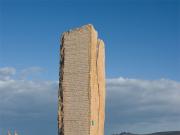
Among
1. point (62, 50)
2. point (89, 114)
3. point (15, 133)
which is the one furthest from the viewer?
point (15, 133)

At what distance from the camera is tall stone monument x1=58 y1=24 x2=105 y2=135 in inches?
307

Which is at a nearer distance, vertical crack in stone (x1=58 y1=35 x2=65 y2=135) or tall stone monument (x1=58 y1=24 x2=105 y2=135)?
tall stone monument (x1=58 y1=24 x2=105 y2=135)

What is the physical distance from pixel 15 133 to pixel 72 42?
2.91m

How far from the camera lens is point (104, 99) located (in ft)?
27.5

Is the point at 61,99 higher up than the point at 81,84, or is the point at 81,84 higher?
the point at 81,84

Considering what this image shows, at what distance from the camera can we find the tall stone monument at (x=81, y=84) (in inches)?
307

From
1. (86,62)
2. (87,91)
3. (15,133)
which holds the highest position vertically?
(86,62)

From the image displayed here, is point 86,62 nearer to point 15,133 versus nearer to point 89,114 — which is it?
point 89,114

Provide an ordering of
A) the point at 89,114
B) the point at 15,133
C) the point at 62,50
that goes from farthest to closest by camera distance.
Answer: the point at 15,133 < the point at 62,50 < the point at 89,114

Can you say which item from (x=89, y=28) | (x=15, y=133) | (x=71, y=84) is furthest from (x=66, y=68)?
(x=15, y=133)

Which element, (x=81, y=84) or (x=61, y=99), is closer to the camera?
(x=81, y=84)

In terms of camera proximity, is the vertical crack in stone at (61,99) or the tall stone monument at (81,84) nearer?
the tall stone monument at (81,84)

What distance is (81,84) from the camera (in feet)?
25.8

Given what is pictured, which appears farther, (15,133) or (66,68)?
(15,133)
